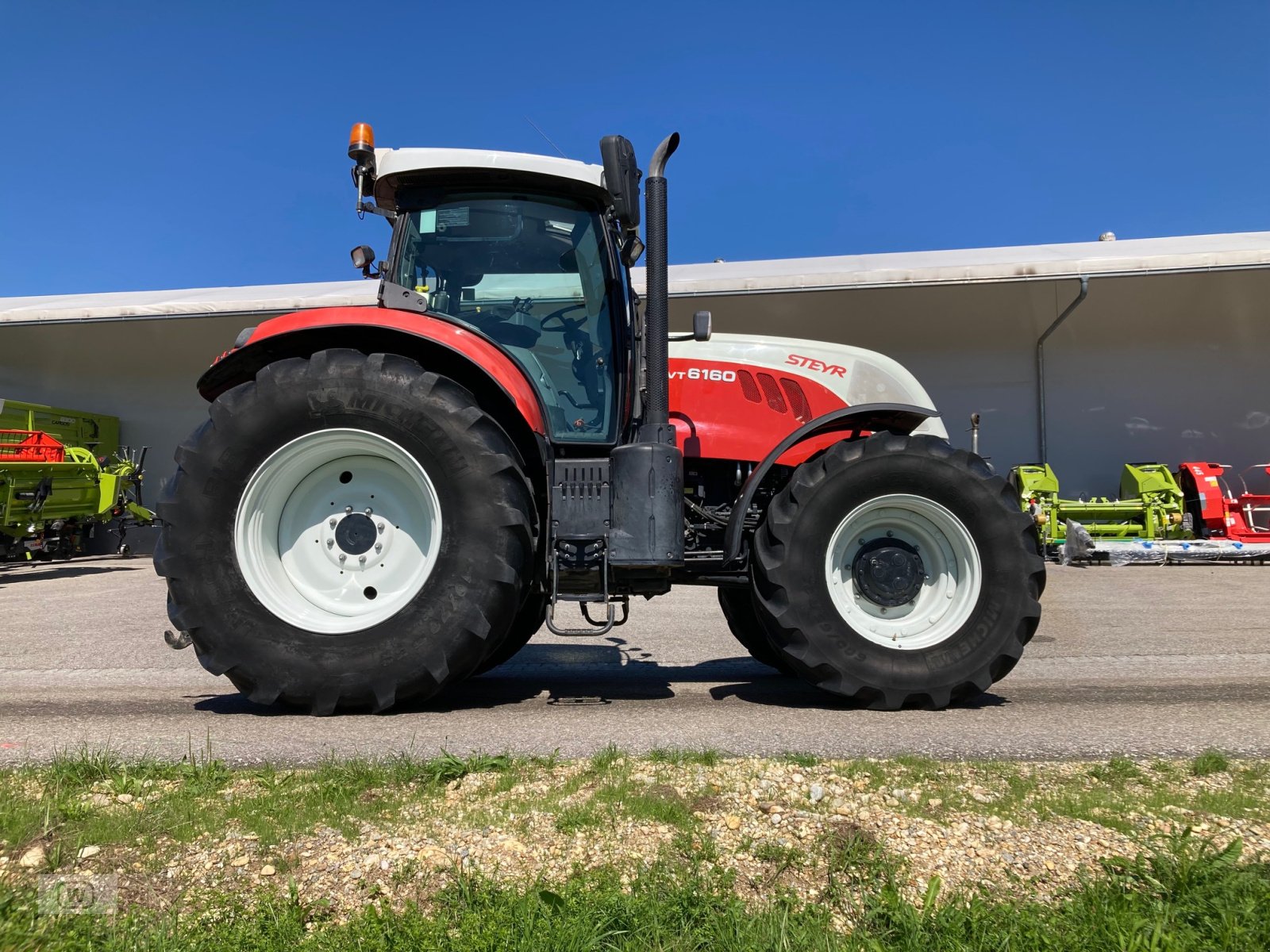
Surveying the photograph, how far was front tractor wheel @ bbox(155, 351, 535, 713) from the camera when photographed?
3.42 m

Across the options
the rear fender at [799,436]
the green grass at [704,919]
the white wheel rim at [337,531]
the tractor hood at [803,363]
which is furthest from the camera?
the tractor hood at [803,363]

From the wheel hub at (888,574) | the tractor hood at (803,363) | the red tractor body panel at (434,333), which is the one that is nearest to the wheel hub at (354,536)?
the red tractor body panel at (434,333)

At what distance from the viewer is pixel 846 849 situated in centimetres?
196

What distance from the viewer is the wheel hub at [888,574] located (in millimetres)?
3764

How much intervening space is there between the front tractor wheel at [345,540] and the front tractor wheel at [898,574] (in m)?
1.14

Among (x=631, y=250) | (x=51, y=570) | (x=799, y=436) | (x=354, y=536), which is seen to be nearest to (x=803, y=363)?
(x=799, y=436)

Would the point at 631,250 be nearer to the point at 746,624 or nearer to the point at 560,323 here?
the point at 560,323

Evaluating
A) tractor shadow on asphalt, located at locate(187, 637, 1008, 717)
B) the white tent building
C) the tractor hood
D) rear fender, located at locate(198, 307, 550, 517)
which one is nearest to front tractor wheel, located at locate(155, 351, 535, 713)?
rear fender, located at locate(198, 307, 550, 517)

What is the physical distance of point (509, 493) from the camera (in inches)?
138

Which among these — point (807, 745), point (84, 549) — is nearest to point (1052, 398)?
point (807, 745)

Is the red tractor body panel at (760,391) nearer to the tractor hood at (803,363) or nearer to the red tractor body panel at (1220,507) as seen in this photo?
the tractor hood at (803,363)

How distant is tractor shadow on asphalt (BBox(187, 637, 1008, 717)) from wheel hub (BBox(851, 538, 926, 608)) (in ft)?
1.60

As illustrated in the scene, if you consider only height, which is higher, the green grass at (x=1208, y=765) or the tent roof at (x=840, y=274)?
the tent roof at (x=840, y=274)

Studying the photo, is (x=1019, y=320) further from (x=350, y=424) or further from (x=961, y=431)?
(x=350, y=424)
